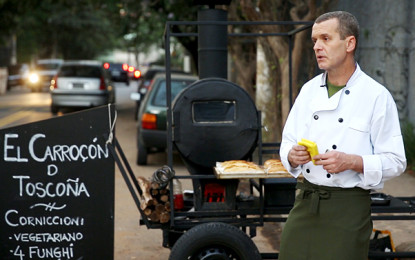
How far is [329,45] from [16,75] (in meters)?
40.8

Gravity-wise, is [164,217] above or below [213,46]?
below

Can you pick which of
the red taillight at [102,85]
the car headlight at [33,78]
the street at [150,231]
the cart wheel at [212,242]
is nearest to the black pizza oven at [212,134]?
the cart wheel at [212,242]

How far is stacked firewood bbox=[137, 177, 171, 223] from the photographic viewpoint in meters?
5.17

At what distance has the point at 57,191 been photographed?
5.12 m

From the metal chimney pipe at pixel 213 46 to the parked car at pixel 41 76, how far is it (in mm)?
32826

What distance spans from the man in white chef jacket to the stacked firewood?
6.49 feet

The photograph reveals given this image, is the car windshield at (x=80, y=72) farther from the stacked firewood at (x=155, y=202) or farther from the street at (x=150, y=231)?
the stacked firewood at (x=155, y=202)

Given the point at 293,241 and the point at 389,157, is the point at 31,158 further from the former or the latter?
the point at 389,157

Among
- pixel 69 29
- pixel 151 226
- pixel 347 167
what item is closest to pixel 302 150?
pixel 347 167

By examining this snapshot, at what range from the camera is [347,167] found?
302cm

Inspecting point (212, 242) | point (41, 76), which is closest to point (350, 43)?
point (212, 242)

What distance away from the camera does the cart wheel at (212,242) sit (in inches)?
192

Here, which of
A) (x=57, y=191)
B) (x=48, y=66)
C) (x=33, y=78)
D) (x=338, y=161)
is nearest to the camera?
(x=338, y=161)

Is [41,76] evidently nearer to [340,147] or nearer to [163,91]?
[163,91]
